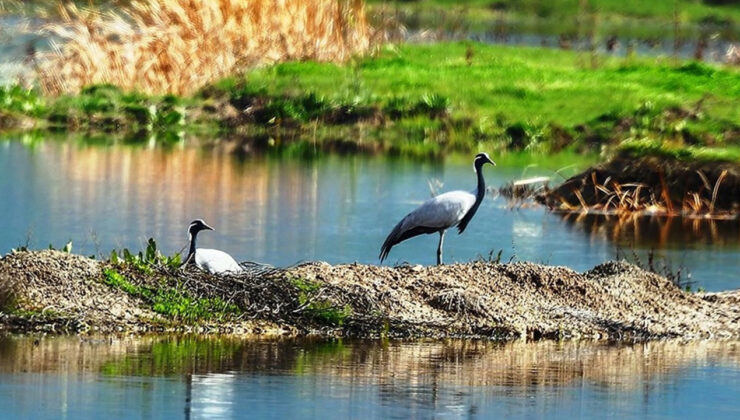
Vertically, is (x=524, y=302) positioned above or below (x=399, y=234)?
below

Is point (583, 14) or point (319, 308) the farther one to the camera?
point (583, 14)

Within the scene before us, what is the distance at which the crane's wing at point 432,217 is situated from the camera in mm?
18766

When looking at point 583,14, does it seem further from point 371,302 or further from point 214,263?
point 371,302

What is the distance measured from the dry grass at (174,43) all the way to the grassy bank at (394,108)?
449mm

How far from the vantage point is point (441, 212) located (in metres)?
18.9

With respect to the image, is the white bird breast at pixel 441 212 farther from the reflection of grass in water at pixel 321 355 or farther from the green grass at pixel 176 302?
the green grass at pixel 176 302

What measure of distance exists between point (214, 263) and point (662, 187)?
10738mm

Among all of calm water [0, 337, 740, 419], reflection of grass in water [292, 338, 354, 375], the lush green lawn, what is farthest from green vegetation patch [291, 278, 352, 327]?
the lush green lawn

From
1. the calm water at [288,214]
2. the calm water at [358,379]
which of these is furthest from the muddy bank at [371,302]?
the calm water at [288,214]

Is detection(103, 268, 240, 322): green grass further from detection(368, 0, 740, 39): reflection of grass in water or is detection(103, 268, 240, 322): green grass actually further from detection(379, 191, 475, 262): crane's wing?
detection(368, 0, 740, 39): reflection of grass in water

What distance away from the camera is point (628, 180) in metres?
26.0

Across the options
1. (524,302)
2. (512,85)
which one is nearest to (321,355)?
(524,302)

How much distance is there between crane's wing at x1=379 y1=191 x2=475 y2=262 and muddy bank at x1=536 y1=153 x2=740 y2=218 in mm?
6715

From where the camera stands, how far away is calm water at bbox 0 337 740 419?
1271 cm
